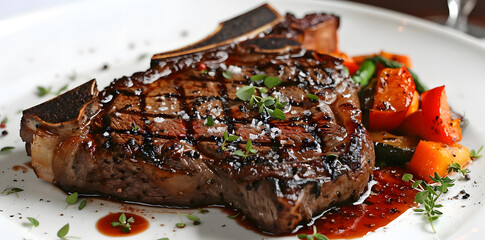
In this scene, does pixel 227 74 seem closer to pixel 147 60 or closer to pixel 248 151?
pixel 248 151

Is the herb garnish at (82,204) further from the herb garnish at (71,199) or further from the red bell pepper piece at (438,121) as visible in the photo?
the red bell pepper piece at (438,121)

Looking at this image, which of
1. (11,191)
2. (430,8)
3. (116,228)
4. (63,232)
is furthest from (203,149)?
(430,8)

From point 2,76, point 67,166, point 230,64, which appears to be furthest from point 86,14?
point 67,166

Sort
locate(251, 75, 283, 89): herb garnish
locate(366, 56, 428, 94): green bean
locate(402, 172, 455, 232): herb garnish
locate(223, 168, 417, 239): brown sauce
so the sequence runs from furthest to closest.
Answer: locate(366, 56, 428, 94): green bean → locate(251, 75, 283, 89): herb garnish → locate(402, 172, 455, 232): herb garnish → locate(223, 168, 417, 239): brown sauce

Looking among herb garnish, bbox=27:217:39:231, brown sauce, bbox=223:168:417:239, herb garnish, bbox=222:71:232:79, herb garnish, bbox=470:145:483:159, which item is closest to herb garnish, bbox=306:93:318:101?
herb garnish, bbox=222:71:232:79

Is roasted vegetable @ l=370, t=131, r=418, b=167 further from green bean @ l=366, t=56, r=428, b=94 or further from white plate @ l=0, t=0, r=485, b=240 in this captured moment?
green bean @ l=366, t=56, r=428, b=94

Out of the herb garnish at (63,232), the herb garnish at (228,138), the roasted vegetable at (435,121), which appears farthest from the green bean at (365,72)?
the herb garnish at (63,232)

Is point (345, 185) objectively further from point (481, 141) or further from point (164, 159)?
point (481, 141)

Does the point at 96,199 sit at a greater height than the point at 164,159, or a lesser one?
lesser
